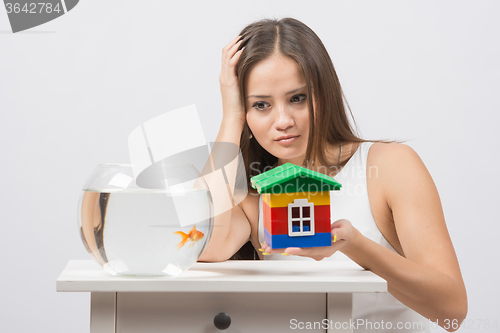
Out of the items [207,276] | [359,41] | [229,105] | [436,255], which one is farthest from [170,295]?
[359,41]

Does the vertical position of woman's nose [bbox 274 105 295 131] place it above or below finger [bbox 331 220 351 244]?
above

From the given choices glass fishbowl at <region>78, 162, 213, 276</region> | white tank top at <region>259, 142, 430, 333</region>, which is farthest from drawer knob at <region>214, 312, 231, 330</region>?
white tank top at <region>259, 142, 430, 333</region>

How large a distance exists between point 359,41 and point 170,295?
1.84m

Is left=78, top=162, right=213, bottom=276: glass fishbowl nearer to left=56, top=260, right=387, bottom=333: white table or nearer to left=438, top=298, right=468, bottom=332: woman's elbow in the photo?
left=56, top=260, right=387, bottom=333: white table

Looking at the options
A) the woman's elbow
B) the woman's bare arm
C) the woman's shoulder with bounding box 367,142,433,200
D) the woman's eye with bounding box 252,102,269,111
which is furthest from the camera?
the woman's eye with bounding box 252,102,269,111

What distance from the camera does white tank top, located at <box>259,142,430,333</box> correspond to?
125cm

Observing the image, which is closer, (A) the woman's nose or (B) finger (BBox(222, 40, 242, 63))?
(A) the woman's nose

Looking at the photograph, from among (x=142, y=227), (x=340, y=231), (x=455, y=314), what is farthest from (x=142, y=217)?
(x=455, y=314)

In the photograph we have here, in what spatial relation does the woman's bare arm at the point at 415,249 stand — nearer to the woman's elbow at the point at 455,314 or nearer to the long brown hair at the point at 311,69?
the woman's elbow at the point at 455,314

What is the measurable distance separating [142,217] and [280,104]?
2.16 ft

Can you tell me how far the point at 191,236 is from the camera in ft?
2.42

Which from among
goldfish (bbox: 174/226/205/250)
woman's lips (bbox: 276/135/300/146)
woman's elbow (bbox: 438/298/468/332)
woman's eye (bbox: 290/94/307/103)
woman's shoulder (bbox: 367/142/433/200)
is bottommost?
woman's elbow (bbox: 438/298/468/332)

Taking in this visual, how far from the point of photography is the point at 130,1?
7.67 feet

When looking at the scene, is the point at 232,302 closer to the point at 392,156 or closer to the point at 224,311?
the point at 224,311
